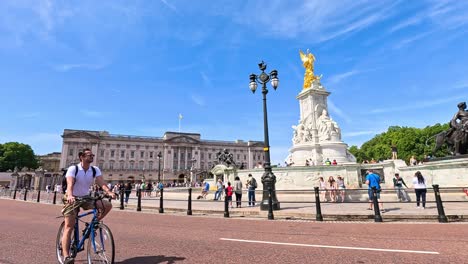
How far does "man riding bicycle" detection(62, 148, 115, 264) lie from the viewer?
424 centimetres

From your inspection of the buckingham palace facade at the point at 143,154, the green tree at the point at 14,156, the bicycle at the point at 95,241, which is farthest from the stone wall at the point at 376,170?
the green tree at the point at 14,156

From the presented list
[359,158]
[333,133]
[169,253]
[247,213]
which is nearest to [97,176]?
[169,253]

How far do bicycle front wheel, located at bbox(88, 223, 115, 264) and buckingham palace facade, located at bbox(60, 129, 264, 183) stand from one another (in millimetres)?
95801

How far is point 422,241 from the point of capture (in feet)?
20.8

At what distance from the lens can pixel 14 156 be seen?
282 ft

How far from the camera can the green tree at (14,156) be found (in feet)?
275

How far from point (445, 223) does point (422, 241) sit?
4.03 metres

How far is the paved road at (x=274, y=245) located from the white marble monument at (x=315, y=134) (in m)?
18.3

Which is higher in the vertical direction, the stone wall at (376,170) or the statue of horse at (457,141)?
the statue of horse at (457,141)

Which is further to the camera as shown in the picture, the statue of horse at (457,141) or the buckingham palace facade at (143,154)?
the buckingham palace facade at (143,154)

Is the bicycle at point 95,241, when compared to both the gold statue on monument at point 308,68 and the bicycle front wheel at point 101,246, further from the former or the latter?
the gold statue on monument at point 308,68

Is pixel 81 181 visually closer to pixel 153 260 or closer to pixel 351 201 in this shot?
pixel 153 260

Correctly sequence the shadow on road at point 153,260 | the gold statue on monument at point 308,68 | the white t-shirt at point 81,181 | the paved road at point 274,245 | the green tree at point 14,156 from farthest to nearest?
the green tree at point 14,156 < the gold statue on monument at point 308,68 < the paved road at point 274,245 < the shadow on road at point 153,260 < the white t-shirt at point 81,181

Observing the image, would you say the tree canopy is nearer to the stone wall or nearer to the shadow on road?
the stone wall
